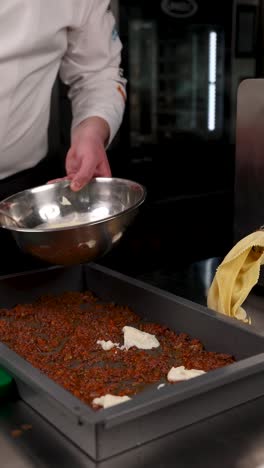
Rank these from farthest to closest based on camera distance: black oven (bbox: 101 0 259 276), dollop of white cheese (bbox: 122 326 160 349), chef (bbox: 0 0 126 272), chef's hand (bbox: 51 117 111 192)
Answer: black oven (bbox: 101 0 259 276)
chef (bbox: 0 0 126 272)
chef's hand (bbox: 51 117 111 192)
dollop of white cheese (bbox: 122 326 160 349)

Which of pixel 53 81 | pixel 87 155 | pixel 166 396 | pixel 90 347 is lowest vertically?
pixel 90 347

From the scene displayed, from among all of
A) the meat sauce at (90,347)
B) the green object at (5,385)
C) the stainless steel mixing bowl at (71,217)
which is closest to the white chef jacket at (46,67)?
the stainless steel mixing bowl at (71,217)

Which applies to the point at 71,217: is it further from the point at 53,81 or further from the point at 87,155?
the point at 53,81

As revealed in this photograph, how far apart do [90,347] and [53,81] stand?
81 centimetres

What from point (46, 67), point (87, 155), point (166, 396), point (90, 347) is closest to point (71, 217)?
point (87, 155)

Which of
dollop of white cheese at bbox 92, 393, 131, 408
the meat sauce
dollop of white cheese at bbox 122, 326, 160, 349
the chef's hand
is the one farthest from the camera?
the chef's hand

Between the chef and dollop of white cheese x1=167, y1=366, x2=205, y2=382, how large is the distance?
49 cm

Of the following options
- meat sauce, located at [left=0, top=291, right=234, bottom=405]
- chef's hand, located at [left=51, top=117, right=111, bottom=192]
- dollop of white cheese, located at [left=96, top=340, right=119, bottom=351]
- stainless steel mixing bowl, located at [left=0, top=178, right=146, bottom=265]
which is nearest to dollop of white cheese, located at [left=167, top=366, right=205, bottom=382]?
meat sauce, located at [left=0, top=291, right=234, bottom=405]

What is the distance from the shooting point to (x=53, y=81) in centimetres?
157

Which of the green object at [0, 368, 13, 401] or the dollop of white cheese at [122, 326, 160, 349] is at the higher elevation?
the green object at [0, 368, 13, 401]

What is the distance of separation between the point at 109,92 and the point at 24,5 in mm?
322

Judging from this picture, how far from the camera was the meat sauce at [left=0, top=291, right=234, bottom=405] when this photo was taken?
2.91 ft

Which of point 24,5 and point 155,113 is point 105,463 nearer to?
point 24,5

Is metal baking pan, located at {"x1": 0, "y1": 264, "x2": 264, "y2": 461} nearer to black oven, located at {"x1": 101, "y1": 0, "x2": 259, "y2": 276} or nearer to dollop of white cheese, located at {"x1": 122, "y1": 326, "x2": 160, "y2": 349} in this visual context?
dollop of white cheese, located at {"x1": 122, "y1": 326, "x2": 160, "y2": 349}
